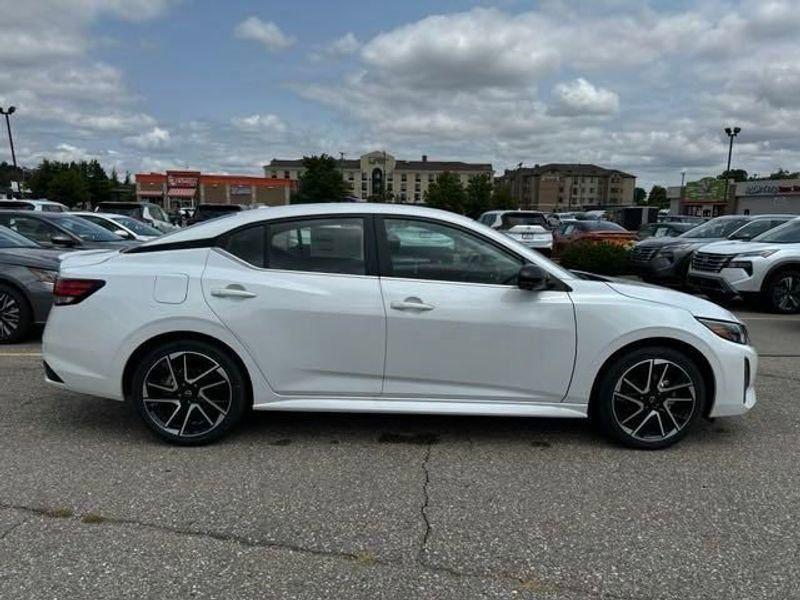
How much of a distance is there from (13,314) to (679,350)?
22.4 feet

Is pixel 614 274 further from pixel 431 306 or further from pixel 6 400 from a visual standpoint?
pixel 6 400

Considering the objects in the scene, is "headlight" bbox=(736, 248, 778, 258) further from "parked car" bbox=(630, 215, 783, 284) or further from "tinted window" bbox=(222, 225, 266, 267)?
"tinted window" bbox=(222, 225, 266, 267)

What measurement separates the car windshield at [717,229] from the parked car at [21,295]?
12.5 meters

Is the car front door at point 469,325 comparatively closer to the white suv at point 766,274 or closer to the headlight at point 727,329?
the headlight at point 727,329

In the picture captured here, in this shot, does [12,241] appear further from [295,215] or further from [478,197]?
[478,197]

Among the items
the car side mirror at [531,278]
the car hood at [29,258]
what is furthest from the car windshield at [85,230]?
the car side mirror at [531,278]

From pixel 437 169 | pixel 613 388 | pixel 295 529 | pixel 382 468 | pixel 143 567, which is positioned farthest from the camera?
pixel 437 169

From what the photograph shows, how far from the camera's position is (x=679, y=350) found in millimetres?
4117

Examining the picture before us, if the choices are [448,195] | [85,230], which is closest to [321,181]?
[448,195]

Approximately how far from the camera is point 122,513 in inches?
128

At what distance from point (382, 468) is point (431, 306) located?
1029mm

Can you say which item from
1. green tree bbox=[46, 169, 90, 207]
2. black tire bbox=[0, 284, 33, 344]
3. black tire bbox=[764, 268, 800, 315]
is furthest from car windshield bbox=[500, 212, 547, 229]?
green tree bbox=[46, 169, 90, 207]

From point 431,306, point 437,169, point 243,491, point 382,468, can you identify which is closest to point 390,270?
point 431,306

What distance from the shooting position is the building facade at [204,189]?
285 feet
